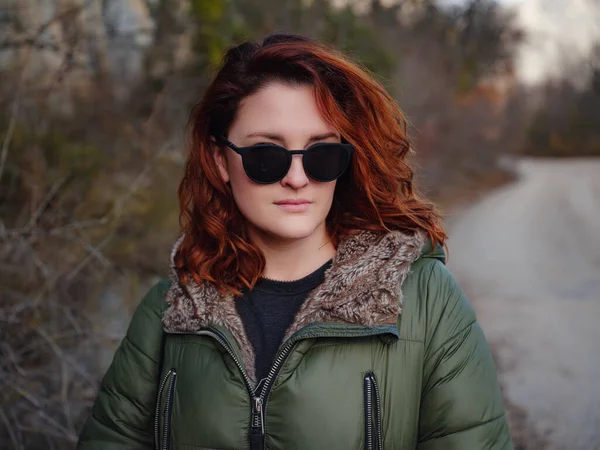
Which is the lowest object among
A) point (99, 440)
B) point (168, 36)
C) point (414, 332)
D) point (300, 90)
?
point (99, 440)

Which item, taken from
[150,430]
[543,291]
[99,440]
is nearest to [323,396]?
[150,430]

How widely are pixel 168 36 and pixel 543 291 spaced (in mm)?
4745

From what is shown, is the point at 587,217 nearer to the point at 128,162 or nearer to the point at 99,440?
the point at 128,162

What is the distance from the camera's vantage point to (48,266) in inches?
155

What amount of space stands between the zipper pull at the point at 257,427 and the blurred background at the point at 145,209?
1.17m

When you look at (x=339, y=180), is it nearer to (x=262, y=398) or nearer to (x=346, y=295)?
(x=346, y=295)

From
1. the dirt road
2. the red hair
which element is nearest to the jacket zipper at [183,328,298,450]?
the red hair

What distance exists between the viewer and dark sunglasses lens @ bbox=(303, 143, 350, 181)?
1868 mm

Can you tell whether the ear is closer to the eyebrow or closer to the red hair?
the red hair

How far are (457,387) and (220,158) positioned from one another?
1.01m

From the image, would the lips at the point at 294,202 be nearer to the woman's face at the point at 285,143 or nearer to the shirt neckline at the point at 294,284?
the woman's face at the point at 285,143

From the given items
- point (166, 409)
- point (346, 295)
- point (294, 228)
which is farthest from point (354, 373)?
point (166, 409)

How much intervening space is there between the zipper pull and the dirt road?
2.82 metres

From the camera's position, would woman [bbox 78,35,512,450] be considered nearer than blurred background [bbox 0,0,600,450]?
Yes
